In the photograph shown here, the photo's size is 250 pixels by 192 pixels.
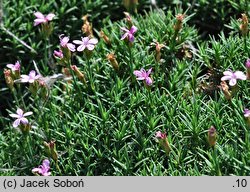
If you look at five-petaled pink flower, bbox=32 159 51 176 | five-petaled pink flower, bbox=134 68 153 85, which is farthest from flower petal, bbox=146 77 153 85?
five-petaled pink flower, bbox=32 159 51 176

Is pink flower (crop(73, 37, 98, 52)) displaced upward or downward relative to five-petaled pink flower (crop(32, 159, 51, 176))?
upward

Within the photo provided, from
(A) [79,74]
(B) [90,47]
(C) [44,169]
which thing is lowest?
(C) [44,169]

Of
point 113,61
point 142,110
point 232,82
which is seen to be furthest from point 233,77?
point 113,61

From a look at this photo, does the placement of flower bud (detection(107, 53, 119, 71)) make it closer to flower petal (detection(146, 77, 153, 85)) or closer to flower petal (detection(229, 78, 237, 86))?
flower petal (detection(146, 77, 153, 85))

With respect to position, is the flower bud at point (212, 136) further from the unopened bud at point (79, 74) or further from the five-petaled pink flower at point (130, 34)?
the unopened bud at point (79, 74)

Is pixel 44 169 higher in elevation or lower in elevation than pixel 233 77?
lower

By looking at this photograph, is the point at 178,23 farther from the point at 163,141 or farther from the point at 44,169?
the point at 44,169

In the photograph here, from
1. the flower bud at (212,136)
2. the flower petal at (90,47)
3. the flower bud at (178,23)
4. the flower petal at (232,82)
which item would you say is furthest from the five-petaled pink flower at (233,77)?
the flower petal at (90,47)

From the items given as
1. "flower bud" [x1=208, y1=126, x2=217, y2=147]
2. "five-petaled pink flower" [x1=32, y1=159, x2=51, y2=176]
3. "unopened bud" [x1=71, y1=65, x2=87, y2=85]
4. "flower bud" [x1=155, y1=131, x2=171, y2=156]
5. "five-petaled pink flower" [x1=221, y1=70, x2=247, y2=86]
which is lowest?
"five-petaled pink flower" [x1=32, y1=159, x2=51, y2=176]

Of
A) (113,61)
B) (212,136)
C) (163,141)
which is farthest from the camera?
(113,61)
